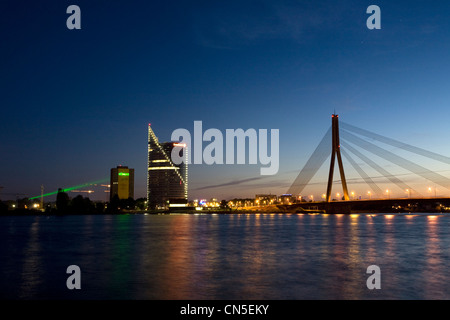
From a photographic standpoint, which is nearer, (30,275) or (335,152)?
(30,275)

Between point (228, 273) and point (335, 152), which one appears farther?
point (335, 152)

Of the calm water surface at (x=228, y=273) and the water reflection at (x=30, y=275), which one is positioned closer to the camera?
the calm water surface at (x=228, y=273)

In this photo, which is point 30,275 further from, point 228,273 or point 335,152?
point 335,152

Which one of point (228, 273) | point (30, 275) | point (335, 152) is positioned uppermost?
point (335, 152)

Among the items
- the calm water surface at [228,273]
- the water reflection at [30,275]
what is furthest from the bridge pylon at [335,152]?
the water reflection at [30,275]

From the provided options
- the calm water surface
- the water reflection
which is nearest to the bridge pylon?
the calm water surface

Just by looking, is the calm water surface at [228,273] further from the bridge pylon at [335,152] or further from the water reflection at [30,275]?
the bridge pylon at [335,152]

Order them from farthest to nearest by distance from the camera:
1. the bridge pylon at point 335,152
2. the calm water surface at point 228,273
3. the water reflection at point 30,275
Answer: the bridge pylon at point 335,152, the water reflection at point 30,275, the calm water surface at point 228,273

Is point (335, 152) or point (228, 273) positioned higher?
point (335, 152)

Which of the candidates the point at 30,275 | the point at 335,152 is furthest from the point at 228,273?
Answer: the point at 335,152
